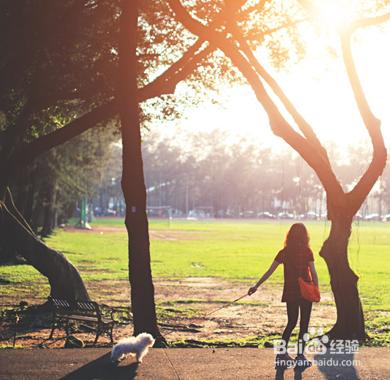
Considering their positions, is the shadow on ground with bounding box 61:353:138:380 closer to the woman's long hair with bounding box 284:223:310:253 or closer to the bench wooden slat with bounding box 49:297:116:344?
the woman's long hair with bounding box 284:223:310:253

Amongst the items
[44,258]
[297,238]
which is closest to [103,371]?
[297,238]

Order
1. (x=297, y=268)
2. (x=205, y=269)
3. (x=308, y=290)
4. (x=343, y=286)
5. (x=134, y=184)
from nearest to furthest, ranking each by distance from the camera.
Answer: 1. (x=308, y=290)
2. (x=297, y=268)
3. (x=134, y=184)
4. (x=343, y=286)
5. (x=205, y=269)

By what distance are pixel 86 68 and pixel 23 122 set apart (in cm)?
183

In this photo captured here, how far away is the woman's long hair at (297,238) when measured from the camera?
1081cm

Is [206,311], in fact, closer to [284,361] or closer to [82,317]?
[82,317]

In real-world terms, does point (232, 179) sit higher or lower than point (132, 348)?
higher

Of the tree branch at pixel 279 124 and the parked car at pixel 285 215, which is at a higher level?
the tree branch at pixel 279 124

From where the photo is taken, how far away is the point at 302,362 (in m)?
10.6

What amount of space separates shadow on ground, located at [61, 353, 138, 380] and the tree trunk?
4362mm

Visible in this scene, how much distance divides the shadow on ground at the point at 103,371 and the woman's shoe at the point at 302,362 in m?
1.97

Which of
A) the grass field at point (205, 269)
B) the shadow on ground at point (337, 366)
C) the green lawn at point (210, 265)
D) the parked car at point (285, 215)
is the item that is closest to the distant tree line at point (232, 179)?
the parked car at point (285, 215)

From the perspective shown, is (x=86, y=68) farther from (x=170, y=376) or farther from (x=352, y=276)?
(x=170, y=376)

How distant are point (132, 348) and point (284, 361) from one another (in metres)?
1.89

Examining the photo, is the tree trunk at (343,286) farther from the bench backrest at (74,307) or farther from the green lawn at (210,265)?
the green lawn at (210,265)
